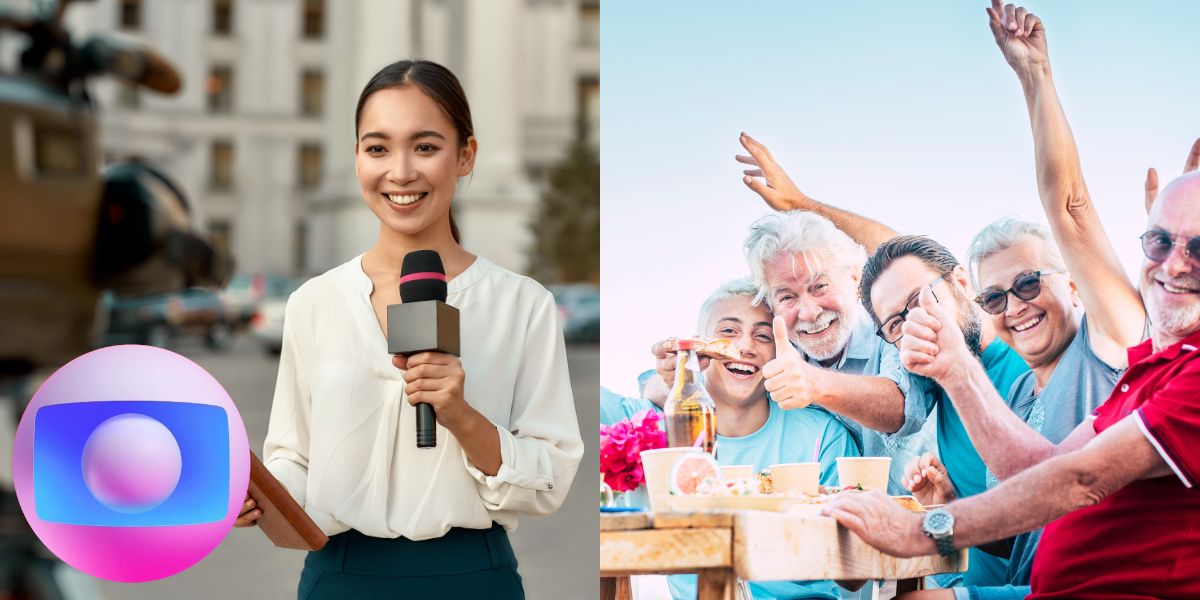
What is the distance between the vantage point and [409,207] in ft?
6.00

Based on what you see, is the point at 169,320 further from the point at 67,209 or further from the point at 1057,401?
the point at 1057,401

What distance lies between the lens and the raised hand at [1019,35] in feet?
9.12

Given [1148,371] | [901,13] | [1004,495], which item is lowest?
[1004,495]

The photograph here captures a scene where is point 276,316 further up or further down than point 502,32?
further down

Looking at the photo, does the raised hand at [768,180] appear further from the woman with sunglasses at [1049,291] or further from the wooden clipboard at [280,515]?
the wooden clipboard at [280,515]

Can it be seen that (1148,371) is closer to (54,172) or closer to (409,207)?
(409,207)

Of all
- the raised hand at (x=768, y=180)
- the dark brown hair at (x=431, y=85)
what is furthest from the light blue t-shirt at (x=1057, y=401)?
the dark brown hair at (x=431, y=85)

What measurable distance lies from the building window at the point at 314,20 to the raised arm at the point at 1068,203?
73.1ft

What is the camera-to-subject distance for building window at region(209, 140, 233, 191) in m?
23.6

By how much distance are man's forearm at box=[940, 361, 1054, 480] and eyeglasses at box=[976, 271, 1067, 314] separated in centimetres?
14

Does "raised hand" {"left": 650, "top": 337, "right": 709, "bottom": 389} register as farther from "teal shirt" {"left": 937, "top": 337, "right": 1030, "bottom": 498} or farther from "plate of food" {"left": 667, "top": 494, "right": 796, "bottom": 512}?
"teal shirt" {"left": 937, "top": 337, "right": 1030, "bottom": 498}

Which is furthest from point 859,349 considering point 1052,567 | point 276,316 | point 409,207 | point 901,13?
point 276,316

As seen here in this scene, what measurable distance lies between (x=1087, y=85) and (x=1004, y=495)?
0.97 meters

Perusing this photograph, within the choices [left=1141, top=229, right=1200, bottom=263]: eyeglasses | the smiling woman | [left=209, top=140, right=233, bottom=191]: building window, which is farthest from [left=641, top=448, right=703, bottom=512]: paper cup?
[left=209, top=140, right=233, bottom=191]: building window
